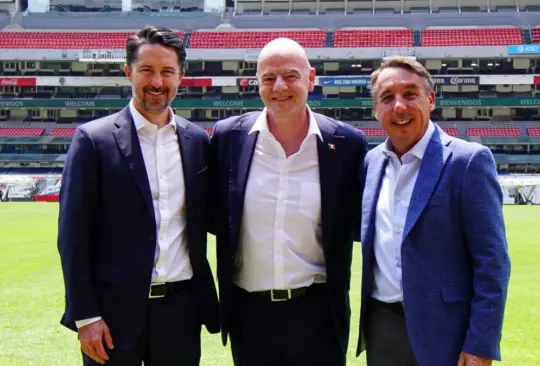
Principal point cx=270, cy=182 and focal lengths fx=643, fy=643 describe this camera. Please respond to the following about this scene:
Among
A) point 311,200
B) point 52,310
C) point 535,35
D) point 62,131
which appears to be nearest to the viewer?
point 311,200

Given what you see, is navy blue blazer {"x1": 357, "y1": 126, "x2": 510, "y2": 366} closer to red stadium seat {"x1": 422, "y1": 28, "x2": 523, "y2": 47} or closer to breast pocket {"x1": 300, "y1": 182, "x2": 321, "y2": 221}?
breast pocket {"x1": 300, "y1": 182, "x2": 321, "y2": 221}

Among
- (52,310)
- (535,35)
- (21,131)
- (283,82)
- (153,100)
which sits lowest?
(21,131)

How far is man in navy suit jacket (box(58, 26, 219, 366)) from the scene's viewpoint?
11.6ft

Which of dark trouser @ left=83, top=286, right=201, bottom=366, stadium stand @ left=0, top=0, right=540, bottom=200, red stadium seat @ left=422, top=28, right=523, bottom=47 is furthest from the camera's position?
red stadium seat @ left=422, top=28, right=523, bottom=47

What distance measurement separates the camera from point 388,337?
11.5 feet

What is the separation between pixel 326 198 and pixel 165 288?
3.63ft

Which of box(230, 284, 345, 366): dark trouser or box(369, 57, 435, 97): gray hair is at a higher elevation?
box(369, 57, 435, 97): gray hair

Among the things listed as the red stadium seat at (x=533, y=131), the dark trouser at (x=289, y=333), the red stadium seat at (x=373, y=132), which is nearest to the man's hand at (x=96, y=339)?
the dark trouser at (x=289, y=333)

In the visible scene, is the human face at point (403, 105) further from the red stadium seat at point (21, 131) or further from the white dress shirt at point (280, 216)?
the red stadium seat at point (21, 131)

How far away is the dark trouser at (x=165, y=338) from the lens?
A: 3670mm

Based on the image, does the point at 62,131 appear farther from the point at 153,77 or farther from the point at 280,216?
the point at 280,216

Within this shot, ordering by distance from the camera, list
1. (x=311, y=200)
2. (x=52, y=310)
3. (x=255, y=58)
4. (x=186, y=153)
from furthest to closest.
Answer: (x=255, y=58), (x=52, y=310), (x=311, y=200), (x=186, y=153)

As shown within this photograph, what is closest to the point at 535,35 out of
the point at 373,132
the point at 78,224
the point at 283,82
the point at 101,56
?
the point at 373,132

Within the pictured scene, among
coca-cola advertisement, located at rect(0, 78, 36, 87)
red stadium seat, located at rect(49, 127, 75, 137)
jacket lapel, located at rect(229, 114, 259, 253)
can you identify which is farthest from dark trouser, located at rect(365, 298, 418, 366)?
coca-cola advertisement, located at rect(0, 78, 36, 87)
